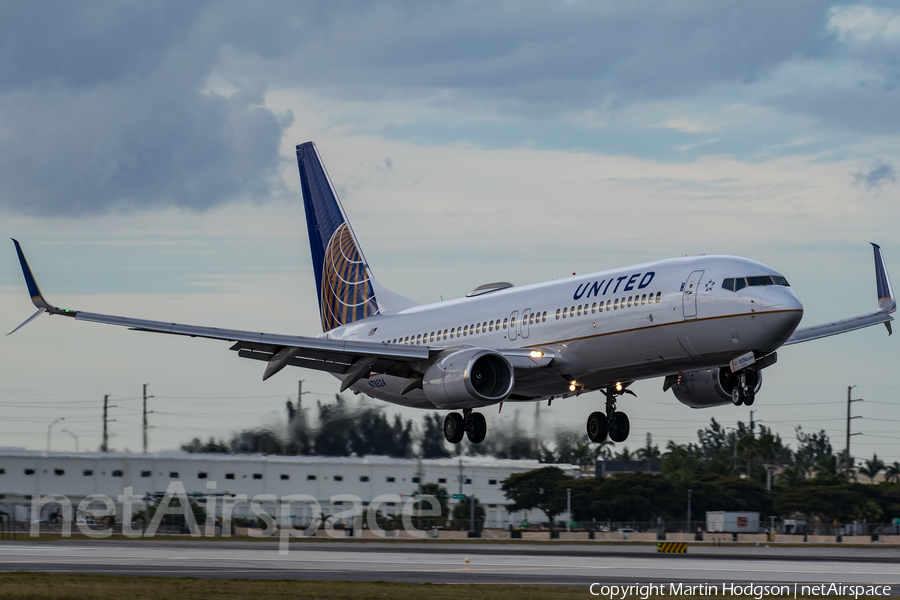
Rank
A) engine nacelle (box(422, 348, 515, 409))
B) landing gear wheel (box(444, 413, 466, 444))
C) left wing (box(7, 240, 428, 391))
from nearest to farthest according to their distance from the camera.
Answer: left wing (box(7, 240, 428, 391)) → engine nacelle (box(422, 348, 515, 409)) → landing gear wheel (box(444, 413, 466, 444))

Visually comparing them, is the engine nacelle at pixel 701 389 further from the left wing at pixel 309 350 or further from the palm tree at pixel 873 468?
the palm tree at pixel 873 468

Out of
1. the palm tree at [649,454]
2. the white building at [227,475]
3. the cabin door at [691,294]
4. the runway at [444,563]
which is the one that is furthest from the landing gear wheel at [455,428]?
the palm tree at [649,454]

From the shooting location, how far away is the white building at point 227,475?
70125 millimetres

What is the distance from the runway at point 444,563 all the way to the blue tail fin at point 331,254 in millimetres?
11683

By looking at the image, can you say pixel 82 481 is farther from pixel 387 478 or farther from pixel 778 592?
pixel 778 592

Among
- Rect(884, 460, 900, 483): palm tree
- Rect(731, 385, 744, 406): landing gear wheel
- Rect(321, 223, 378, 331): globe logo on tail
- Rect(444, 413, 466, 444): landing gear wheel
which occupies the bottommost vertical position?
Rect(884, 460, 900, 483): palm tree

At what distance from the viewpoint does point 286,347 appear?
1624 inches

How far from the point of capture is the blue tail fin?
177ft

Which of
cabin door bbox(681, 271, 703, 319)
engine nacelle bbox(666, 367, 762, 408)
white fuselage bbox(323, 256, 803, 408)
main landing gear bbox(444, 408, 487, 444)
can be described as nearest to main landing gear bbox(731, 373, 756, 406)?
white fuselage bbox(323, 256, 803, 408)

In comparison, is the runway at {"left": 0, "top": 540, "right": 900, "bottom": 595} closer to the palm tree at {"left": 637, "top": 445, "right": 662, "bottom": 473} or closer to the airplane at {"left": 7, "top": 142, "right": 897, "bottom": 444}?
the airplane at {"left": 7, "top": 142, "right": 897, "bottom": 444}

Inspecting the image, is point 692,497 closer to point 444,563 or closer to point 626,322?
point 444,563

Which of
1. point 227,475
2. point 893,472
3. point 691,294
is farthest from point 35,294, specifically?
point 893,472

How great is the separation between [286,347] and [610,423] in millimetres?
12372

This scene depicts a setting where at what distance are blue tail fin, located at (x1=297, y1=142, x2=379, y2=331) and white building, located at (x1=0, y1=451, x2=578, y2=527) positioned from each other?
48.7ft
